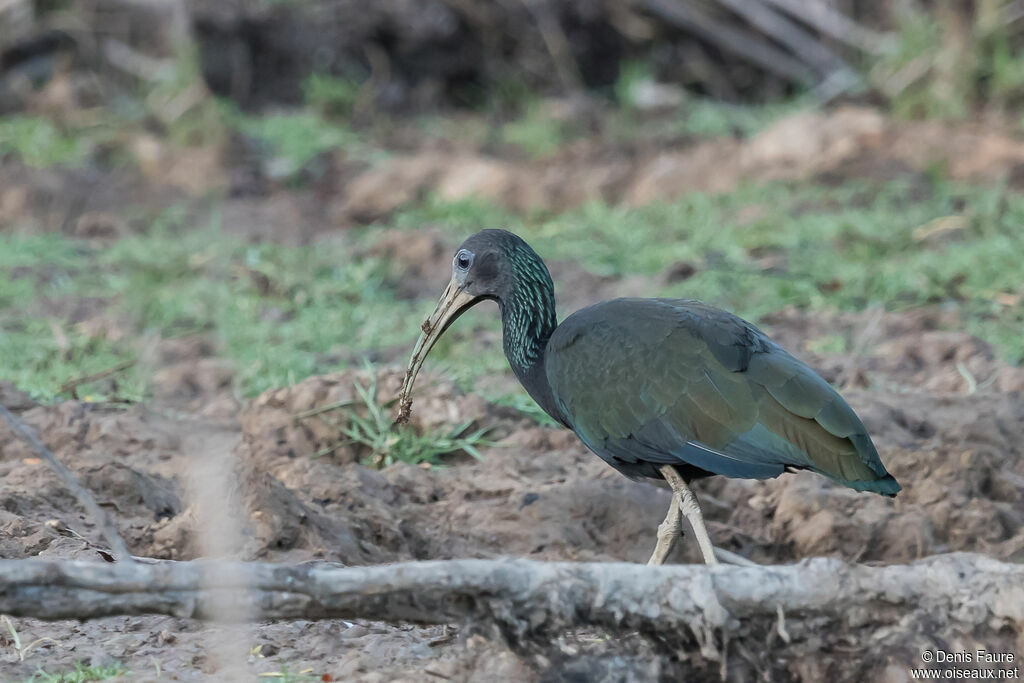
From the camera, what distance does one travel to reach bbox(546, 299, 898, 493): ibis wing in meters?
3.75

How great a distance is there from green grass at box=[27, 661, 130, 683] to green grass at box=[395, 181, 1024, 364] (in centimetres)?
434

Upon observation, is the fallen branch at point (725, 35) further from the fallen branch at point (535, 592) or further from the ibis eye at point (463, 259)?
the fallen branch at point (535, 592)

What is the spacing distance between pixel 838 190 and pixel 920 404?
156 inches

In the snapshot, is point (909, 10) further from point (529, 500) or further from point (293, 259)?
point (529, 500)

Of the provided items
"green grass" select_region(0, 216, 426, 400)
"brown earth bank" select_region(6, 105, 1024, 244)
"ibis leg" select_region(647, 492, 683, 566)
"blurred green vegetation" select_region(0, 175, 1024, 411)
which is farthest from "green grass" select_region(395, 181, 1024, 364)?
"ibis leg" select_region(647, 492, 683, 566)

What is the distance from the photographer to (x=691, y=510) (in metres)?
3.93

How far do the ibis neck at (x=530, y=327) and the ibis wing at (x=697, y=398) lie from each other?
0.46ft

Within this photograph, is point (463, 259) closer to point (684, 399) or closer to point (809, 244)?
point (684, 399)

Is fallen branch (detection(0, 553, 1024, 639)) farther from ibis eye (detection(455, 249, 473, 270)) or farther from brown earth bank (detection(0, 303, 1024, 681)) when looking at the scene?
ibis eye (detection(455, 249, 473, 270))

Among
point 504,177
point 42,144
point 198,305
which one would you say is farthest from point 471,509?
point 42,144

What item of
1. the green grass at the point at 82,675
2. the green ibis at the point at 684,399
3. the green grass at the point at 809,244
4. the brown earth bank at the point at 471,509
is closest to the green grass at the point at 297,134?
the green grass at the point at 809,244

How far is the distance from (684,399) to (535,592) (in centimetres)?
114

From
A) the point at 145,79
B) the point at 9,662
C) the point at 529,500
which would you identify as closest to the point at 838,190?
the point at 529,500

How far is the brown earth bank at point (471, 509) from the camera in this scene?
311cm
